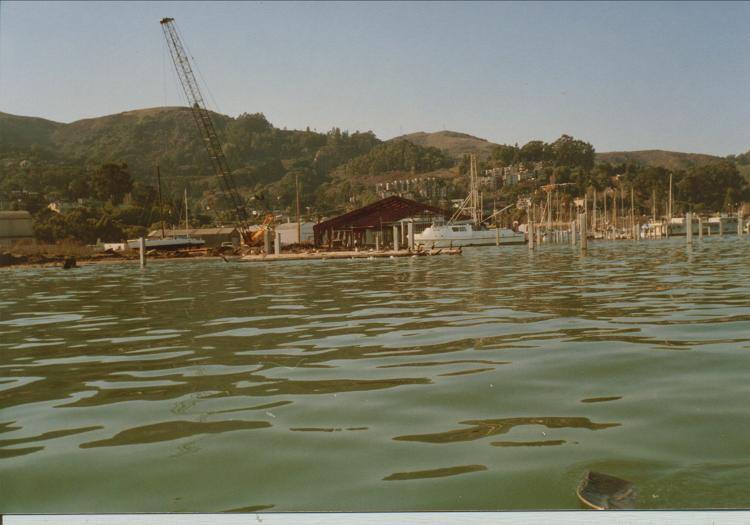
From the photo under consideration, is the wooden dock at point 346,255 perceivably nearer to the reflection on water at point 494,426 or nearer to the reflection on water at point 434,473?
the reflection on water at point 494,426

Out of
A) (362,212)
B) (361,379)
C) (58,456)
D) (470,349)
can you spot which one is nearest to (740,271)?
(470,349)

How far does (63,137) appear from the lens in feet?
466

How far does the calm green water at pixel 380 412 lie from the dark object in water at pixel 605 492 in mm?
84

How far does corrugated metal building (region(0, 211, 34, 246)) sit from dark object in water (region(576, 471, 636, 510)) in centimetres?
8214

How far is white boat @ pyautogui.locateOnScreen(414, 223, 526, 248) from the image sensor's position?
311ft

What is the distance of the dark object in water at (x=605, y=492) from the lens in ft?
12.6

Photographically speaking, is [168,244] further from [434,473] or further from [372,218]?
[434,473]

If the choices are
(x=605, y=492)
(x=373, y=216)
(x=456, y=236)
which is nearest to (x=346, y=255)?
(x=373, y=216)

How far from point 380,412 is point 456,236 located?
90.2 meters

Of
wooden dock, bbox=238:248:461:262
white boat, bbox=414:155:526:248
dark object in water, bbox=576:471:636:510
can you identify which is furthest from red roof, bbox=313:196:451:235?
dark object in water, bbox=576:471:636:510

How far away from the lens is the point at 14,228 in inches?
3164

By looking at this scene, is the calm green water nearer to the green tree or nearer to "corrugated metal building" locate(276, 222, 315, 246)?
"corrugated metal building" locate(276, 222, 315, 246)

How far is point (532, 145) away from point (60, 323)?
143 m

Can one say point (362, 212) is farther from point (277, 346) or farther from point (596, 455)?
point (596, 455)
